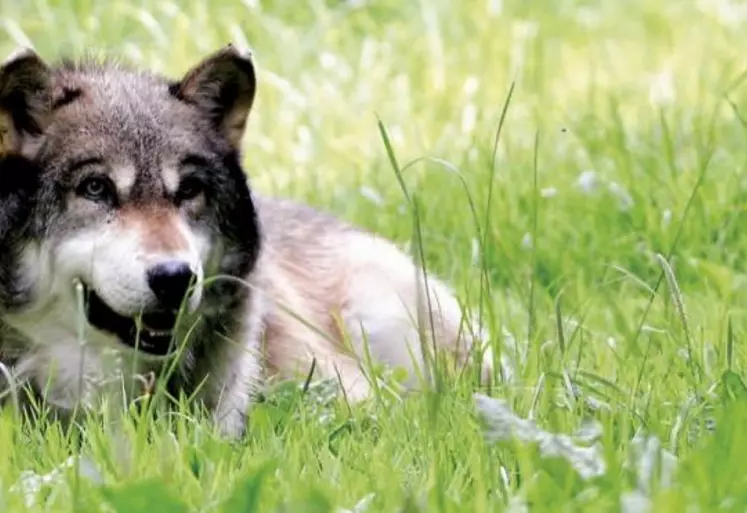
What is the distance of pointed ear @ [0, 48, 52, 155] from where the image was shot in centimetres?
427

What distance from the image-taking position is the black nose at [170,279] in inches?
158

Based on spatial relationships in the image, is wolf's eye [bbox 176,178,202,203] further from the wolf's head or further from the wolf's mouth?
the wolf's mouth

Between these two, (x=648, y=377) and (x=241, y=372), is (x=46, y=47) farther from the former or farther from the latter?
(x=648, y=377)

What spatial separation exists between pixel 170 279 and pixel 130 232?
181 mm

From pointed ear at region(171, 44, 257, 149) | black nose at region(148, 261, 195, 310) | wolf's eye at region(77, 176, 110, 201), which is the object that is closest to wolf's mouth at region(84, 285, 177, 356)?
black nose at region(148, 261, 195, 310)

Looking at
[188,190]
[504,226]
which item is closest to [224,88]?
[188,190]

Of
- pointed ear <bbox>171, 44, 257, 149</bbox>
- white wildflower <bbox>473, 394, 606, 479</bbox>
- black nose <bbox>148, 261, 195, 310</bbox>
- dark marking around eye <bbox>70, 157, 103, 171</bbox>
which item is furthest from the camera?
pointed ear <bbox>171, 44, 257, 149</bbox>

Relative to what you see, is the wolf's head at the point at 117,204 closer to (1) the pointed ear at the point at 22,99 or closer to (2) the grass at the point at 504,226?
(1) the pointed ear at the point at 22,99

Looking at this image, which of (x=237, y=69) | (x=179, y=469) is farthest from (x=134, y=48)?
(x=179, y=469)

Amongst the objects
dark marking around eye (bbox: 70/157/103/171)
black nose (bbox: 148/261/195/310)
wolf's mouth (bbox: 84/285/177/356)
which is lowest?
wolf's mouth (bbox: 84/285/177/356)

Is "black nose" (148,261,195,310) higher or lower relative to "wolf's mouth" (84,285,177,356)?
higher

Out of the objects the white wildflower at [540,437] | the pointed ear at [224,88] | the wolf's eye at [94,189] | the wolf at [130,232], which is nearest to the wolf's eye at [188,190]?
the wolf at [130,232]

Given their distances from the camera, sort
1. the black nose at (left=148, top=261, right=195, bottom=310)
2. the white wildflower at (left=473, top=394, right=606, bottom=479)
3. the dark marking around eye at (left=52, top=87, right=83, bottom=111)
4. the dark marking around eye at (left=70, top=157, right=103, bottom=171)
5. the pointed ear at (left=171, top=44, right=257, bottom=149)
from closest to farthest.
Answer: the white wildflower at (left=473, top=394, right=606, bottom=479) → the black nose at (left=148, top=261, right=195, bottom=310) → the dark marking around eye at (left=70, top=157, right=103, bottom=171) → the dark marking around eye at (left=52, top=87, right=83, bottom=111) → the pointed ear at (left=171, top=44, right=257, bottom=149)

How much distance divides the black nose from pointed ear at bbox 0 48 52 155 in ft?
1.92
